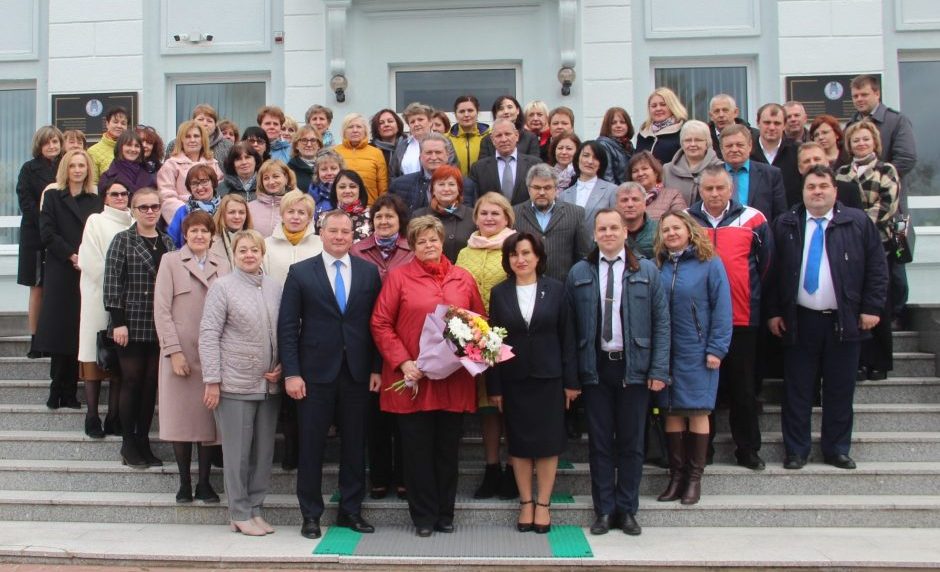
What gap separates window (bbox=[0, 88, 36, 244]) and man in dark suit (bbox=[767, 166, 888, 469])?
8.85 metres

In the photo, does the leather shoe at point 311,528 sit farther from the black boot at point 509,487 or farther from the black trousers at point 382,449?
the black boot at point 509,487

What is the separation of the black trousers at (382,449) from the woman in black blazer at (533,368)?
2.66 feet

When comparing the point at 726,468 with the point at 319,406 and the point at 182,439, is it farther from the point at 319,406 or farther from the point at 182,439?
the point at 182,439

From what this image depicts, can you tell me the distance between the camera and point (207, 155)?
24.5ft

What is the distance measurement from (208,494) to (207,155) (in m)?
2.97

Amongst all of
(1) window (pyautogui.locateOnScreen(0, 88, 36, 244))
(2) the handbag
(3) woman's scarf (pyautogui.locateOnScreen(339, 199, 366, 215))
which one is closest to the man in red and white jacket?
(2) the handbag

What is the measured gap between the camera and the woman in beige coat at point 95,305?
6484 mm

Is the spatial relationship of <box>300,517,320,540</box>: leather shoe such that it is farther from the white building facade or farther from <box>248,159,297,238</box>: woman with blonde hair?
the white building facade

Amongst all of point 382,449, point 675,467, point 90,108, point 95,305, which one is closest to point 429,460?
point 382,449

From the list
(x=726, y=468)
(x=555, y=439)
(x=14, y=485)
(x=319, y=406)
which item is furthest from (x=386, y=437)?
(x=14, y=485)

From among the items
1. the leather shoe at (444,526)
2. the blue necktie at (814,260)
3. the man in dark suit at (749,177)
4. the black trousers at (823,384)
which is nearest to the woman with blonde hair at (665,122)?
the man in dark suit at (749,177)

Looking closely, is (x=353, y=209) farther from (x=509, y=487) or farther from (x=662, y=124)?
(x=662, y=124)

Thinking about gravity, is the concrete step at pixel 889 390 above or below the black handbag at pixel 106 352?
below

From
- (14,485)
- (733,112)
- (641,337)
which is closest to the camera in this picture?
(641,337)
